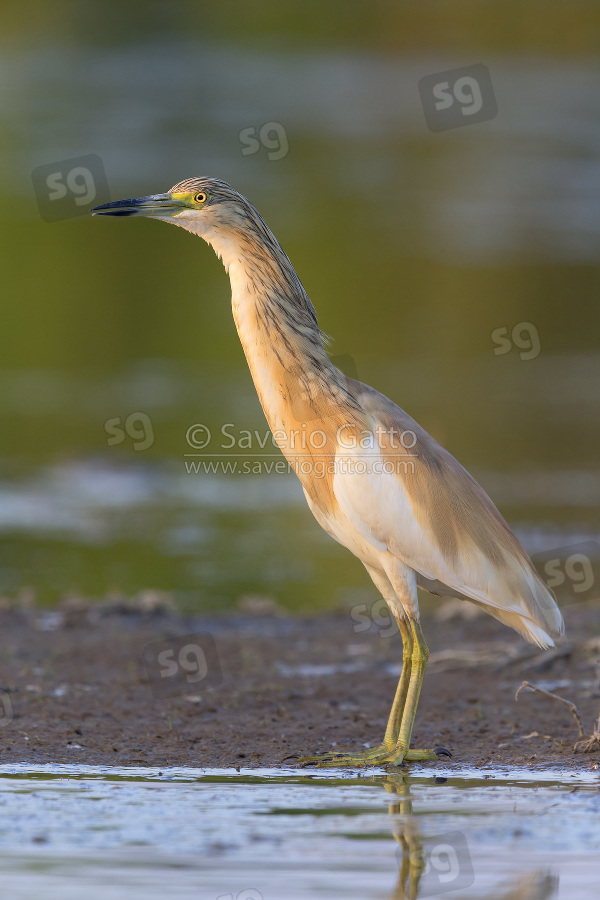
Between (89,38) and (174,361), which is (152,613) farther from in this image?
(89,38)

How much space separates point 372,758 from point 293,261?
1798 centimetres

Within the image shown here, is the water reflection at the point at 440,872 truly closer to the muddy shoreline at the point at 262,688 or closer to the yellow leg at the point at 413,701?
the yellow leg at the point at 413,701

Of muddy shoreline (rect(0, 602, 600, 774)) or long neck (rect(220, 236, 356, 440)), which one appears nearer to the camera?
muddy shoreline (rect(0, 602, 600, 774))

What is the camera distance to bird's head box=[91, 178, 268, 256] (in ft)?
21.4

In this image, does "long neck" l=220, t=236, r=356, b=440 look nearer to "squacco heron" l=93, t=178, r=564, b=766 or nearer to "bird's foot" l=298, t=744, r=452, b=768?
"squacco heron" l=93, t=178, r=564, b=766

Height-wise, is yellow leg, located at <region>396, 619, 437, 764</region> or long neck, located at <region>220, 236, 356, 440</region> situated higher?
A: long neck, located at <region>220, 236, 356, 440</region>

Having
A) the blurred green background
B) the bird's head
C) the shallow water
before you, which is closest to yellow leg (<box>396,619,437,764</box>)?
the shallow water

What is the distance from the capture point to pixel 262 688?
24.3ft

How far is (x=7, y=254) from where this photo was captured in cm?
2431

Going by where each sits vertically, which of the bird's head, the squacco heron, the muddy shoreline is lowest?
the muddy shoreline

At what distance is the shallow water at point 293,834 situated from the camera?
4.38 meters

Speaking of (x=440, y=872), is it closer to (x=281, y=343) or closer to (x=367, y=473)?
(x=367, y=473)

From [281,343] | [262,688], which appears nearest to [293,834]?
[281,343]

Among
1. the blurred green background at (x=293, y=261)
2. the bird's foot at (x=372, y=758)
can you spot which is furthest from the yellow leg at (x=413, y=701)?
the blurred green background at (x=293, y=261)
